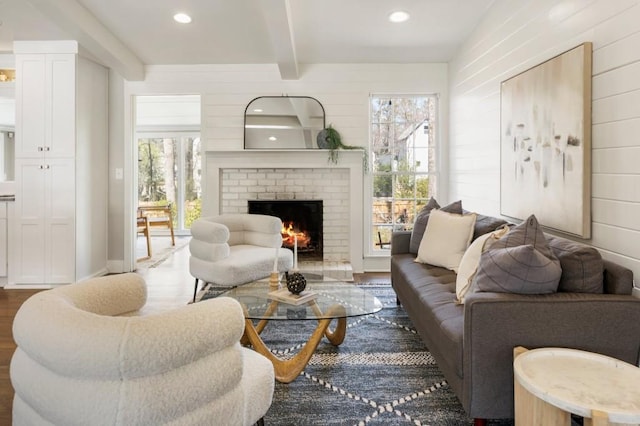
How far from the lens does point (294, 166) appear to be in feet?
16.0

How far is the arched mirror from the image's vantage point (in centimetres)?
490

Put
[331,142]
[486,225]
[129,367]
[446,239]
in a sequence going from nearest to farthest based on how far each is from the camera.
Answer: [129,367]
[486,225]
[446,239]
[331,142]

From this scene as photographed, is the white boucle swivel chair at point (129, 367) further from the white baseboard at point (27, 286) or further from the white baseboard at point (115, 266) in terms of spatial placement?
the white baseboard at point (115, 266)

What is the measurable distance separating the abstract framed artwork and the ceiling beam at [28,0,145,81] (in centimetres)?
355

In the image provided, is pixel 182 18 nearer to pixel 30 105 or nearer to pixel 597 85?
pixel 30 105

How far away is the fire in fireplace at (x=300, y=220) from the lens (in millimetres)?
5004

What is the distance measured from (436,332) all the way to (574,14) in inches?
79.5

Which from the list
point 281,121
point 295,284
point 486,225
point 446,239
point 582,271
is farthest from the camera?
point 281,121

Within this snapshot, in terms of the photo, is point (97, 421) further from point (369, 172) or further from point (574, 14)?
point (369, 172)

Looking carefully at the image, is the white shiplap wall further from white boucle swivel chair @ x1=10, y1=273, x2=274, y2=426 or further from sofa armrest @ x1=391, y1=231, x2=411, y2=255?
white boucle swivel chair @ x1=10, y1=273, x2=274, y2=426

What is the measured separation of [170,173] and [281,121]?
456 cm

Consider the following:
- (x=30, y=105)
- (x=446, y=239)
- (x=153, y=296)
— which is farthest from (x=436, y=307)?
(x=30, y=105)

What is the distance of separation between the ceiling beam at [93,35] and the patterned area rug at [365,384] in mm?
2960

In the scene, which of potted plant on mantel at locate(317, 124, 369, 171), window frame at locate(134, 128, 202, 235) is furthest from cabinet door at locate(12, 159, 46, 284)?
window frame at locate(134, 128, 202, 235)
